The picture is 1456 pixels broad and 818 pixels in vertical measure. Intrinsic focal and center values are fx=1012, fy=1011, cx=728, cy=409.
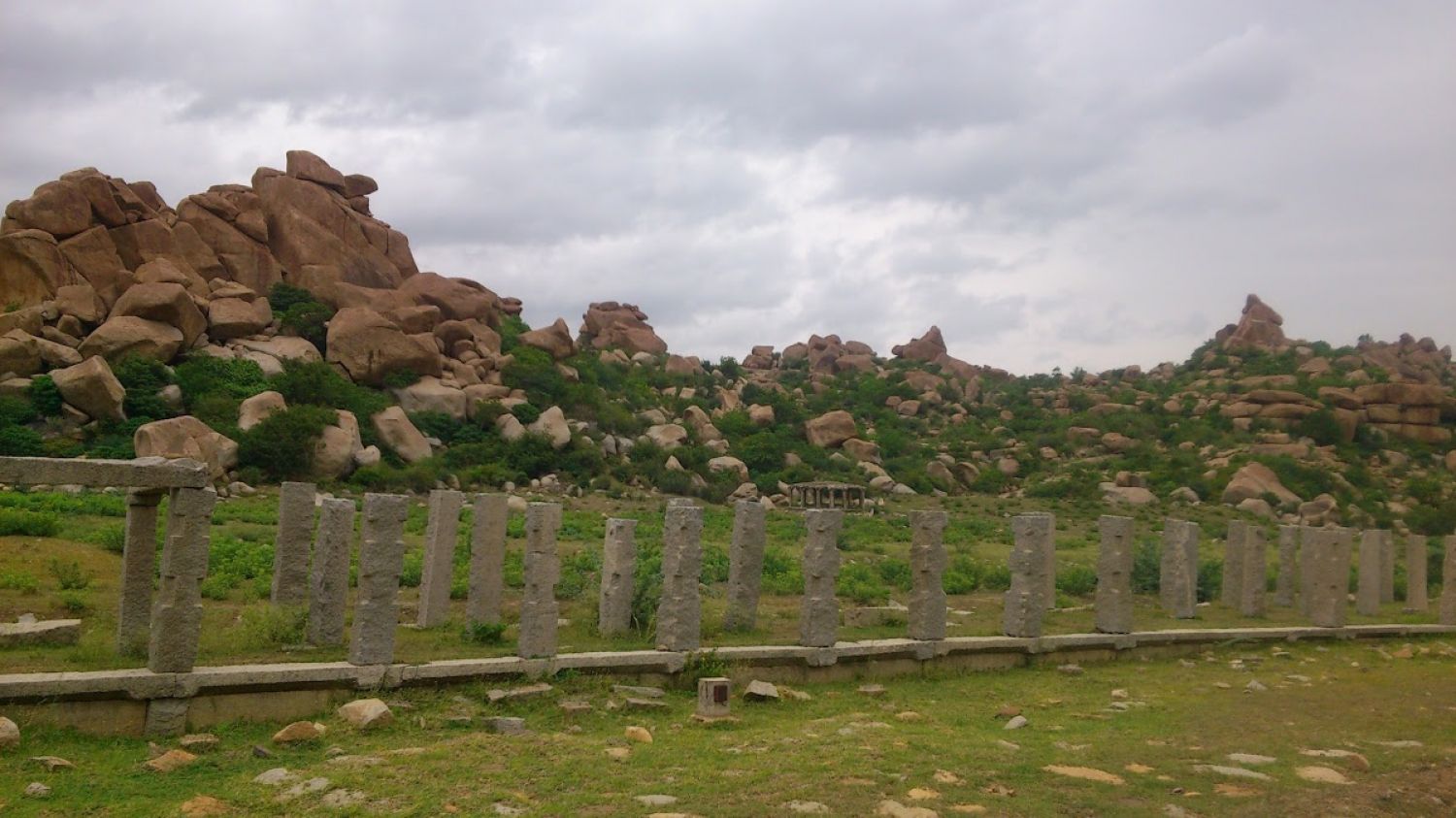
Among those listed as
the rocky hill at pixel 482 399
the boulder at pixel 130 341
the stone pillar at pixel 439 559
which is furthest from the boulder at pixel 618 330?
the stone pillar at pixel 439 559

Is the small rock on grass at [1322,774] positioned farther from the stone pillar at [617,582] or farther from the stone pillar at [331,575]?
the stone pillar at [331,575]

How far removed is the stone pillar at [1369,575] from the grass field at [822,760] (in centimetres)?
879

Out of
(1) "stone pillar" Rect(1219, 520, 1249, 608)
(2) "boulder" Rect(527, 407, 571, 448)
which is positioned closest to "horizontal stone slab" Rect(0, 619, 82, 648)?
(1) "stone pillar" Rect(1219, 520, 1249, 608)

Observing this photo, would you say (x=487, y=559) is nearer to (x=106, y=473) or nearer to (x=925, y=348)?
(x=106, y=473)

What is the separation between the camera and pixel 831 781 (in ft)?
22.6

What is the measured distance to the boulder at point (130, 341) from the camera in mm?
29406

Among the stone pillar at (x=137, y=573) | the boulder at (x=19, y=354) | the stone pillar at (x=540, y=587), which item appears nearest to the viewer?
the stone pillar at (x=137, y=573)

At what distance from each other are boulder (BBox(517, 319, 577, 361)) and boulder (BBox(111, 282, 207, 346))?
1509 centimetres

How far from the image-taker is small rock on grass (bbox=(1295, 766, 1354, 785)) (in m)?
7.35

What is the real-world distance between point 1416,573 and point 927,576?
1423cm

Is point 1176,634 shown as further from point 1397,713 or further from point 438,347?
point 438,347

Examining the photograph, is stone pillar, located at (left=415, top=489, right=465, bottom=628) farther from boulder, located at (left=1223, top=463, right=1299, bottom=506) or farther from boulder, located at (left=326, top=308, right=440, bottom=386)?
boulder, located at (left=1223, top=463, right=1299, bottom=506)

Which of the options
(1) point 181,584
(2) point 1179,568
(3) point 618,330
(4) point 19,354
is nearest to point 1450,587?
(2) point 1179,568

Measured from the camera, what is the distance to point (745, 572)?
12.6 meters
